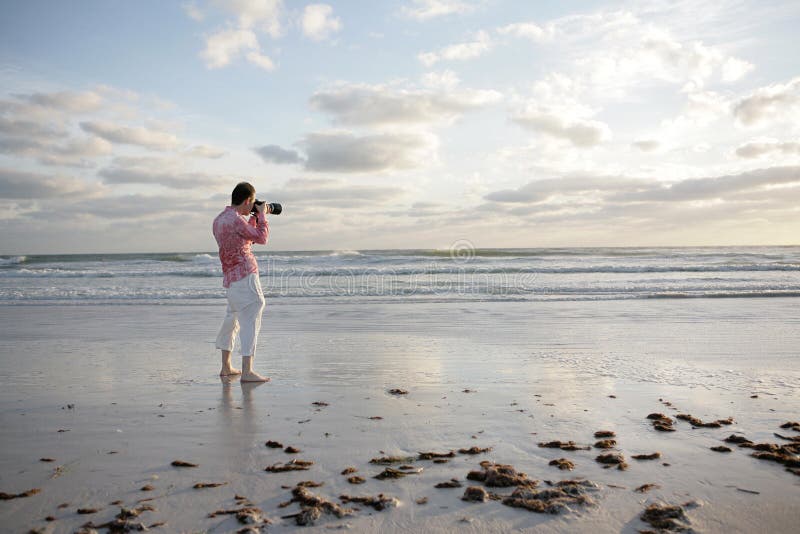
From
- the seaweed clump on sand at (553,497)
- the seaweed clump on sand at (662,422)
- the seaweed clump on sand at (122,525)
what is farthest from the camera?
the seaweed clump on sand at (662,422)

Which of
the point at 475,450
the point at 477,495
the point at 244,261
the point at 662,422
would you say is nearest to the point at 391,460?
the point at 475,450

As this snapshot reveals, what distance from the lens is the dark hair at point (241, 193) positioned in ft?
15.4

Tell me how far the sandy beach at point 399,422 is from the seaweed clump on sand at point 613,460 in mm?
34

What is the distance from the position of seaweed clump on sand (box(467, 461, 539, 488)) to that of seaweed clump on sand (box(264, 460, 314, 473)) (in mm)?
832

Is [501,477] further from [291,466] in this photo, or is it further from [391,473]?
[291,466]

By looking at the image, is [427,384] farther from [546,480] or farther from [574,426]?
[546,480]

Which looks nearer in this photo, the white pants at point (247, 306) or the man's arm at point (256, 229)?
the man's arm at point (256, 229)

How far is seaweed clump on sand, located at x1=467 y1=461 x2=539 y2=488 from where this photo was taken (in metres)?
2.45

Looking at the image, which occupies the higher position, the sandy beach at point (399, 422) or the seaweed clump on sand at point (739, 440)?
the seaweed clump on sand at point (739, 440)

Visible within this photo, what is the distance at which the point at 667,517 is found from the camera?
2.14 m

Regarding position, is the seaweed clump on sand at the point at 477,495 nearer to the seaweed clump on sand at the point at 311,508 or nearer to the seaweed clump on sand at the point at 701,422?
the seaweed clump on sand at the point at 311,508

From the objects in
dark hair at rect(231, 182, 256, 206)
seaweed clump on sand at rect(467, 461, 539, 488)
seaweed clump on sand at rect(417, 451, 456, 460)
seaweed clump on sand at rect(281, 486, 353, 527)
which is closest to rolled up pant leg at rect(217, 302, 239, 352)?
dark hair at rect(231, 182, 256, 206)

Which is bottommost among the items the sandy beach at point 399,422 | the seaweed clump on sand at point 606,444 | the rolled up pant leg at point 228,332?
the sandy beach at point 399,422

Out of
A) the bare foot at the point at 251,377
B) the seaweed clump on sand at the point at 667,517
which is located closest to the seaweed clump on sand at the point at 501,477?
the seaweed clump on sand at the point at 667,517
